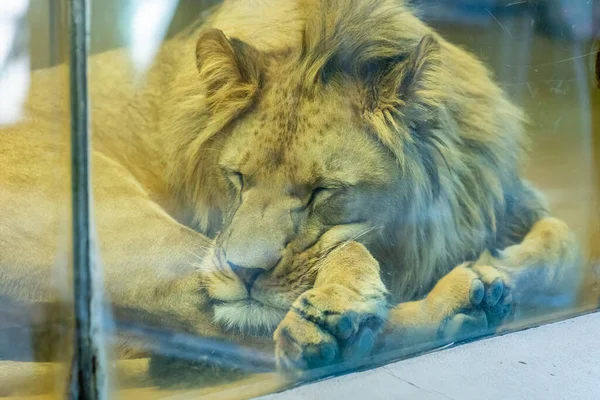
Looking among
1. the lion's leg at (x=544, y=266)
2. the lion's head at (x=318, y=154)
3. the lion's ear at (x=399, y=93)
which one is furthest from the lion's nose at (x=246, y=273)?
the lion's leg at (x=544, y=266)

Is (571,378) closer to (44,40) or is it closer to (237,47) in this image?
(237,47)

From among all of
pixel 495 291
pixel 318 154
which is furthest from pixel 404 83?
pixel 495 291

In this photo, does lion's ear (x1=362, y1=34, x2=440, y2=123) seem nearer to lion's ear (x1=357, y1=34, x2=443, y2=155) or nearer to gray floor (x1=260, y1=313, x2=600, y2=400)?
lion's ear (x1=357, y1=34, x2=443, y2=155)

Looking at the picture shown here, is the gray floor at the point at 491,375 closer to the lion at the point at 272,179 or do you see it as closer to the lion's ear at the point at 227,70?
the lion at the point at 272,179

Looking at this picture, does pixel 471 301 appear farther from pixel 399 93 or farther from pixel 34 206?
pixel 34 206

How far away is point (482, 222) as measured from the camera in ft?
9.60

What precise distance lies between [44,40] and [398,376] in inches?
76.9

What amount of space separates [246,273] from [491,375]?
3.88ft

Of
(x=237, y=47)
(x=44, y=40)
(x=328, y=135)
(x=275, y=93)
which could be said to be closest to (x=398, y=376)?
(x=328, y=135)

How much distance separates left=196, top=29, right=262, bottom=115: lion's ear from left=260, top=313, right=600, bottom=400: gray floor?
3.96ft

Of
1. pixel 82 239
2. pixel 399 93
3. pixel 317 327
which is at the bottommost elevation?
pixel 317 327

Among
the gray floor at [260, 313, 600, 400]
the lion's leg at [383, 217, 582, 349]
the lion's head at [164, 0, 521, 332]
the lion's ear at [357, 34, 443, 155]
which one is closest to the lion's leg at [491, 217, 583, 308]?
the lion's leg at [383, 217, 582, 349]

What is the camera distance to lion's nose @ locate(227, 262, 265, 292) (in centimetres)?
238

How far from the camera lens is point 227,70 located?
2426 millimetres
